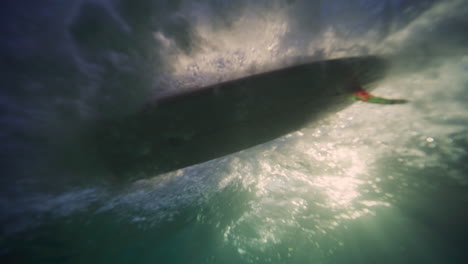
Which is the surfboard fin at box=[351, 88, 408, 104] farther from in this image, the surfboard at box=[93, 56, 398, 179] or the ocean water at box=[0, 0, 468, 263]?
the ocean water at box=[0, 0, 468, 263]

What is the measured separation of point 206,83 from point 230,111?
2.88 feet

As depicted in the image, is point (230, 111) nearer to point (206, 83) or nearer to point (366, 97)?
point (206, 83)

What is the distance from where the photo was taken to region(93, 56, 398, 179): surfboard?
3805mm

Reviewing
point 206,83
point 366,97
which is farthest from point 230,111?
point 366,97

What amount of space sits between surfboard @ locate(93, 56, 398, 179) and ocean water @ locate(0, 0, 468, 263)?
1.04ft

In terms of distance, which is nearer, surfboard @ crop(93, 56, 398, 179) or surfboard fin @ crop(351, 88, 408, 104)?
surfboard @ crop(93, 56, 398, 179)

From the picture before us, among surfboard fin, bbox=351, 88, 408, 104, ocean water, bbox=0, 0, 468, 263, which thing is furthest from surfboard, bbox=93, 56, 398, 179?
Result: ocean water, bbox=0, 0, 468, 263

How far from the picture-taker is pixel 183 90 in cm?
381

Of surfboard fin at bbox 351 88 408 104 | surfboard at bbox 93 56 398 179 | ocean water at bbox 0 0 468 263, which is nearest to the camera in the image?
ocean water at bbox 0 0 468 263

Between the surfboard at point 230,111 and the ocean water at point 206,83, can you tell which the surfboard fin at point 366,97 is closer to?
the surfboard at point 230,111

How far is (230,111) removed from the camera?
4113 millimetres

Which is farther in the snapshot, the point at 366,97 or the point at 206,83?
the point at 366,97

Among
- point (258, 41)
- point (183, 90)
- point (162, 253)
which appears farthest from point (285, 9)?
point (162, 253)

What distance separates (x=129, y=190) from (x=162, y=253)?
15496 millimetres
